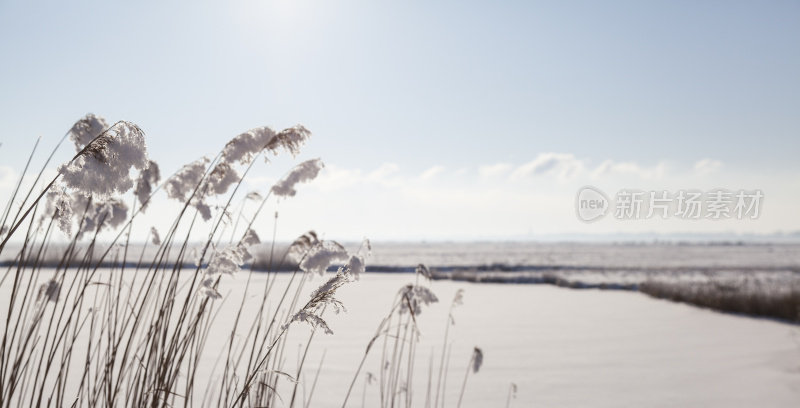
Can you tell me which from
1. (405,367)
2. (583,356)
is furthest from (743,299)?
(405,367)

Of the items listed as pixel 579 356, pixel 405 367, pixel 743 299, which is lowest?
pixel 405 367

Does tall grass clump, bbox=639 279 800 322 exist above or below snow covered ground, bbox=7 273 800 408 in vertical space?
above

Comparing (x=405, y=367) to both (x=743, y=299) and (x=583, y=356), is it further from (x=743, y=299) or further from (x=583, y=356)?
(x=743, y=299)

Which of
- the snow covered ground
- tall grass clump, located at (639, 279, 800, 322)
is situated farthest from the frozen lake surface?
tall grass clump, located at (639, 279, 800, 322)

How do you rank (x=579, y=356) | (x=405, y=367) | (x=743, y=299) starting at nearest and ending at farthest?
(x=405, y=367) → (x=579, y=356) → (x=743, y=299)

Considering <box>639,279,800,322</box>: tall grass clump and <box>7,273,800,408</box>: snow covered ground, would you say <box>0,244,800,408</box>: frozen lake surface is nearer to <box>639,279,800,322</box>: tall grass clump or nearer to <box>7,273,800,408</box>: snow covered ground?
<box>7,273,800,408</box>: snow covered ground

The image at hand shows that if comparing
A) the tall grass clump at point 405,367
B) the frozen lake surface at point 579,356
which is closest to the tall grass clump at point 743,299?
the frozen lake surface at point 579,356

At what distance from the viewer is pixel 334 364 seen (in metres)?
5.68

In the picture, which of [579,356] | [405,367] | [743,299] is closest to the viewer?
→ [405,367]

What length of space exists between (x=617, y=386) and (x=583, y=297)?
30.4 feet

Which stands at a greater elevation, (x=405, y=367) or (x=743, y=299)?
(x=743, y=299)

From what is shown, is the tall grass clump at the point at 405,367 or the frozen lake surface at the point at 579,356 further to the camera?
the frozen lake surface at the point at 579,356

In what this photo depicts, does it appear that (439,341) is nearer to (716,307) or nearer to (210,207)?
(210,207)

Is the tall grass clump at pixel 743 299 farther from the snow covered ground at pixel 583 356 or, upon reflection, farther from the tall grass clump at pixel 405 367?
the tall grass clump at pixel 405 367
